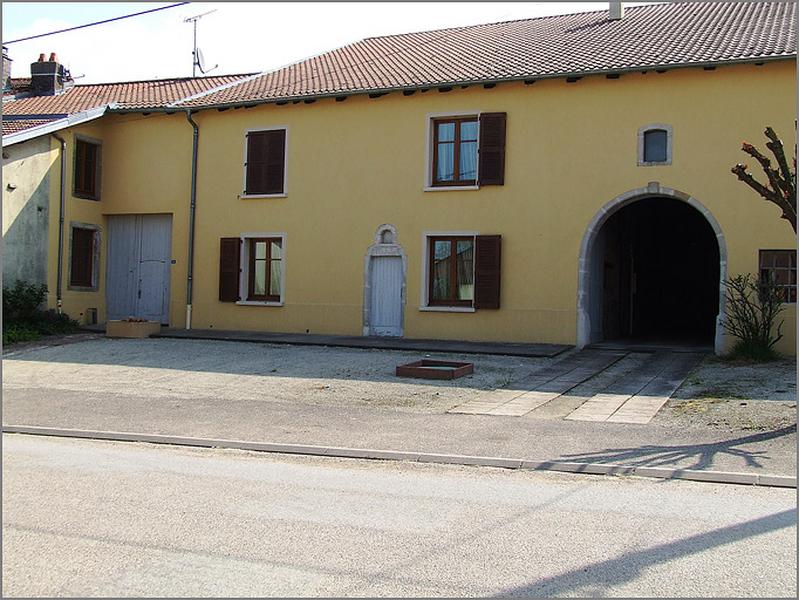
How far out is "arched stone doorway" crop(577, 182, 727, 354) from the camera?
18422 mm

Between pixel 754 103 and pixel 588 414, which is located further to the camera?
pixel 754 103

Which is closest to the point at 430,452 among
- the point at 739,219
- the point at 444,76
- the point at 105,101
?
the point at 739,219

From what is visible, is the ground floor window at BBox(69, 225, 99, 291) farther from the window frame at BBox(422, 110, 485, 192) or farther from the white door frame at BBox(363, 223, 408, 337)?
the window frame at BBox(422, 110, 485, 192)

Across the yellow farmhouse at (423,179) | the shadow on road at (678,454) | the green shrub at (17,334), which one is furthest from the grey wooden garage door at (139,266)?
the shadow on road at (678,454)

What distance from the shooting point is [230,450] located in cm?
933

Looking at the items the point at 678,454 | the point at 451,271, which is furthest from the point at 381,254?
the point at 678,454

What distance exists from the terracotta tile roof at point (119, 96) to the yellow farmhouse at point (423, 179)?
0.51 feet

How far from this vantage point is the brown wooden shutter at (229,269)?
21.7 metres

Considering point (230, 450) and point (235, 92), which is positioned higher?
point (235, 92)

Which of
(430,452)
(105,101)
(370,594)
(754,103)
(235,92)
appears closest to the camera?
(370,594)

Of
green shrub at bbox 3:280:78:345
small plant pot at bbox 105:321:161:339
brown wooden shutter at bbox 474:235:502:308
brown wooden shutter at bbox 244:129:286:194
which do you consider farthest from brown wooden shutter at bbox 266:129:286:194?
green shrub at bbox 3:280:78:345

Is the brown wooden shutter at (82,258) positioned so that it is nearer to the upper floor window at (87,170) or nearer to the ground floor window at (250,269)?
the upper floor window at (87,170)

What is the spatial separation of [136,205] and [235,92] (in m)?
3.91

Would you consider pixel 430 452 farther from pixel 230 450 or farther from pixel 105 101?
pixel 105 101
